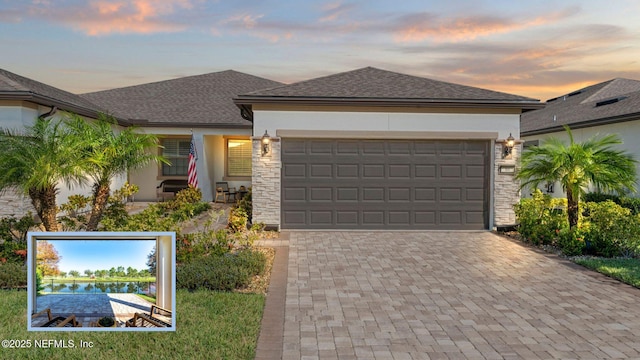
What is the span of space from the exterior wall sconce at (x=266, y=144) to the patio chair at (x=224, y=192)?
7.98 metres

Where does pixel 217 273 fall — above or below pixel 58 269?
below

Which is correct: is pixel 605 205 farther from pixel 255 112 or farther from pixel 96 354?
pixel 96 354

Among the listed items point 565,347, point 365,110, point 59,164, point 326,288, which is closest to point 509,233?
point 365,110

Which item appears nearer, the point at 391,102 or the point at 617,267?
the point at 617,267

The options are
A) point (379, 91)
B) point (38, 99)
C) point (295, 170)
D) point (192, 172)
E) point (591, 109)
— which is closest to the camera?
point (38, 99)

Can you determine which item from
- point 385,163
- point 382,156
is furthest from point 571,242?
point 382,156

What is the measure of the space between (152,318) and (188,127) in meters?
16.7

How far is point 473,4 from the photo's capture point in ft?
47.2

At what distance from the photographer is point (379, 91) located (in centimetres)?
1385

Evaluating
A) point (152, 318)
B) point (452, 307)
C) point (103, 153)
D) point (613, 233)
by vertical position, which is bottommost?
point (452, 307)

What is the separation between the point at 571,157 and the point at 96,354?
1038cm

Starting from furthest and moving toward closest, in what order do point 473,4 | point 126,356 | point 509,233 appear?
point 473,4, point 509,233, point 126,356

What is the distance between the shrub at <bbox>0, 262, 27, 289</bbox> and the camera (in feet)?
24.7

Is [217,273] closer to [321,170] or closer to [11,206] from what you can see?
[321,170]
